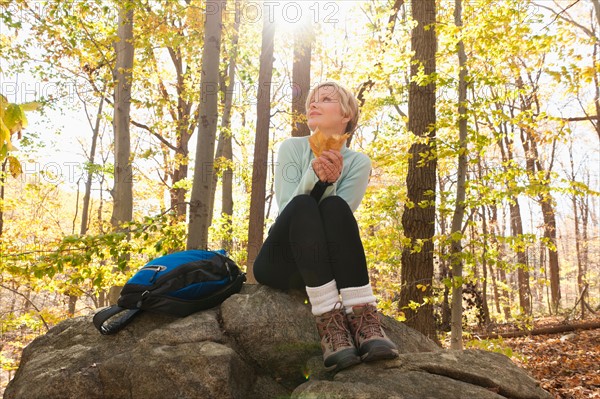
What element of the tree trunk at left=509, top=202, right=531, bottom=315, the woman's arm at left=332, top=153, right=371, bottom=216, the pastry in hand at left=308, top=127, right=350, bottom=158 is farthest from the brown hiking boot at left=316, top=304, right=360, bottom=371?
the tree trunk at left=509, top=202, right=531, bottom=315

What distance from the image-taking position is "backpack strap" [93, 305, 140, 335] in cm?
261

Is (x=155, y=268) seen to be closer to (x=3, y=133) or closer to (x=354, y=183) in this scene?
(x=354, y=183)

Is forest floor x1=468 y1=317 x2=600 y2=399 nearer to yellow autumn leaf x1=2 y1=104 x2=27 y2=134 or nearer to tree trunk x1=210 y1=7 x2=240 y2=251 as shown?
yellow autumn leaf x1=2 y1=104 x2=27 y2=134

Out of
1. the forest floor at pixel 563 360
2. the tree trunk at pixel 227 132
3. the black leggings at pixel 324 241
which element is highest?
the tree trunk at pixel 227 132

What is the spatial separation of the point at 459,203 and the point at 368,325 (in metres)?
2.96

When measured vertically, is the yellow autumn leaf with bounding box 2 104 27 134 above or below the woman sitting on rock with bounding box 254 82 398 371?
above

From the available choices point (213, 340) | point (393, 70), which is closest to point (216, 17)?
point (393, 70)

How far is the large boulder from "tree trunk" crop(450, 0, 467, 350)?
7.19ft

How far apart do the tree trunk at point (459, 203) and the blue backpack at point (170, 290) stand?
288cm

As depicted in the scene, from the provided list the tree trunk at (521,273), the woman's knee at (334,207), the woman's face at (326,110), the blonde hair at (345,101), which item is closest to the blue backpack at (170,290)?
the woman's knee at (334,207)

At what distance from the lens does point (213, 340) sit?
243 cm

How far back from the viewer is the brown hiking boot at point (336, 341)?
2146mm

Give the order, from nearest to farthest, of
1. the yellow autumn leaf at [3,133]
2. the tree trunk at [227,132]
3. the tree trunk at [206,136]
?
1. the yellow autumn leaf at [3,133]
2. the tree trunk at [206,136]
3. the tree trunk at [227,132]

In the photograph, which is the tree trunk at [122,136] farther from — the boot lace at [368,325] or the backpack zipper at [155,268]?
the boot lace at [368,325]
